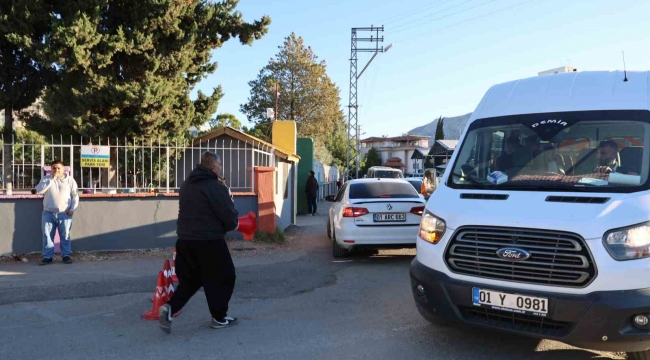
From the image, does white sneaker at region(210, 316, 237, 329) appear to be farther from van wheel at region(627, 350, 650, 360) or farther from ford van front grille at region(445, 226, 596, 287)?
van wheel at region(627, 350, 650, 360)

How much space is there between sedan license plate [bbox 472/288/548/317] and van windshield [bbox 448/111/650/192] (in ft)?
3.25

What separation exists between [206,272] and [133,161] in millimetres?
6952

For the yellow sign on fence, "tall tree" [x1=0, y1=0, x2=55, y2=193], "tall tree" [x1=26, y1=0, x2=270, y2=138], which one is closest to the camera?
the yellow sign on fence

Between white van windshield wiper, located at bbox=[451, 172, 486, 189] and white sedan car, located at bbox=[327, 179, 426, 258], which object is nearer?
white van windshield wiper, located at bbox=[451, 172, 486, 189]

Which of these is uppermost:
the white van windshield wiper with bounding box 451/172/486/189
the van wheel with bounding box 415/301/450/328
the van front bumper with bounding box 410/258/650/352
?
the white van windshield wiper with bounding box 451/172/486/189

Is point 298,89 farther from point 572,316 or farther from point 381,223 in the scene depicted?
point 572,316

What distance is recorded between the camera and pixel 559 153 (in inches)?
181

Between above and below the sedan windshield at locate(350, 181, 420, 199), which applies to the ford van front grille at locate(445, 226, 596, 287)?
below

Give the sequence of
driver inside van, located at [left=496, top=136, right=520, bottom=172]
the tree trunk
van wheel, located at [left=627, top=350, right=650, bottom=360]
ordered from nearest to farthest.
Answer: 1. van wheel, located at [left=627, top=350, right=650, bottom=360]
2. driver inside van, located at [left=496, top=136, right=520, bottom=172]
3. the tree trunk

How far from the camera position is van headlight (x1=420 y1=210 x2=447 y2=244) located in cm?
434

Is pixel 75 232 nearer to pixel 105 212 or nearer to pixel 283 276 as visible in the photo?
pixel 105 212

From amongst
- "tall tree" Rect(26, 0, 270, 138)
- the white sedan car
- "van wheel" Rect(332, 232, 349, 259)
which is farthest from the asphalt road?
"tall tree" Rect(26, 0, 270, 138)

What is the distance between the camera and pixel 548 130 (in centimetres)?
478

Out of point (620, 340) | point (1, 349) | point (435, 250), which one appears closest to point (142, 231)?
point (1, 349)
